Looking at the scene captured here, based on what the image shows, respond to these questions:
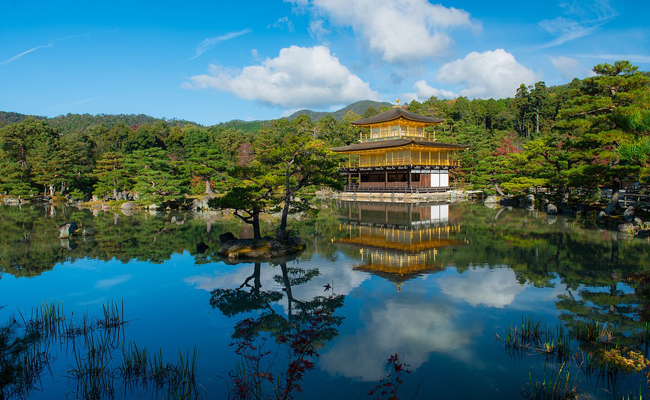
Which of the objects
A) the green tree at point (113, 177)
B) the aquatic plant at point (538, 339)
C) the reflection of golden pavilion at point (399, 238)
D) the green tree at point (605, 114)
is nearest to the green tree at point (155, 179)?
the green tree at point (113, 177)

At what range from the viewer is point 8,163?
3884 centimetres

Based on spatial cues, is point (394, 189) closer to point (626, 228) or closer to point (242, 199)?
point (626, 228)

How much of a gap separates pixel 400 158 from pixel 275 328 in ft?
103

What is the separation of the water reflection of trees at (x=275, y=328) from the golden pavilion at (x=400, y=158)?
87.0 feet

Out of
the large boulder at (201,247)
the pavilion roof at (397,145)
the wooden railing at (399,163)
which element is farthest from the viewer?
the wooden railing at (399,163)

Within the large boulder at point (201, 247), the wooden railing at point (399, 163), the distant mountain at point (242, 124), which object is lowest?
the large boulder at point (201, 247)

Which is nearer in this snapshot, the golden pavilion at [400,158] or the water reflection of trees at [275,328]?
the water reflection of trees at [275,328]

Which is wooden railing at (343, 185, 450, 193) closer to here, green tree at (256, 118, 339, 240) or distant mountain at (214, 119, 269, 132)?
green tree at (256, 118, 339, 240)

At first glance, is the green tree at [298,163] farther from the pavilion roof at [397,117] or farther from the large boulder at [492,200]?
the pavilion roof at [397,117]

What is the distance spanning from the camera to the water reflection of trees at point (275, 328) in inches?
208

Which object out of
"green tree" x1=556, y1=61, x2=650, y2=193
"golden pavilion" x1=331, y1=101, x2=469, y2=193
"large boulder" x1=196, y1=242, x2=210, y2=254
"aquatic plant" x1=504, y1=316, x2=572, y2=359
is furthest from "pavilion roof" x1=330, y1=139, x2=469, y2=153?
"aquatic plant" x1=504, y1=316, x2=572, y2=359

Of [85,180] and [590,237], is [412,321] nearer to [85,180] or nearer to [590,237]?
[590,237]

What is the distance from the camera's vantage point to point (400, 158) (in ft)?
122

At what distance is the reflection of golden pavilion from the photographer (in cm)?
1177
